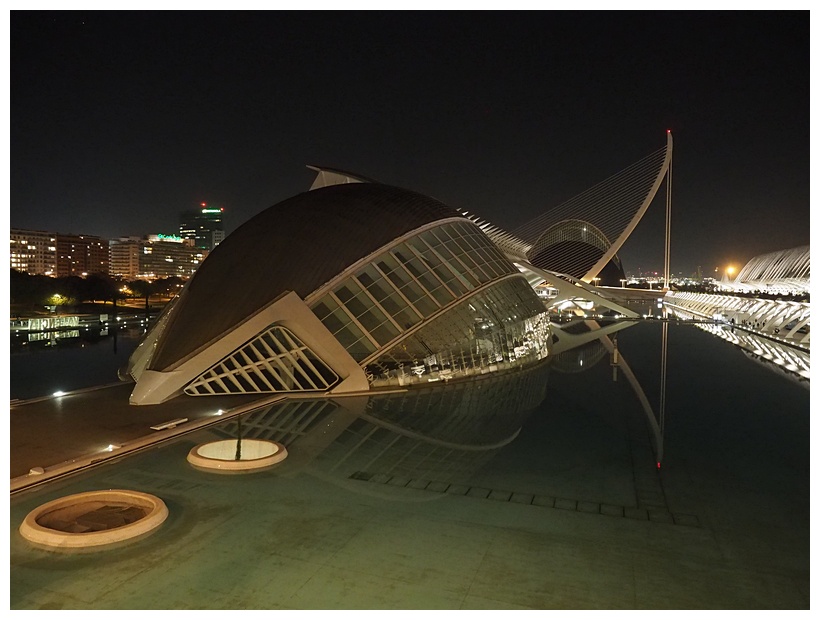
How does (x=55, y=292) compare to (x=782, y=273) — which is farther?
(x=782, y=273)

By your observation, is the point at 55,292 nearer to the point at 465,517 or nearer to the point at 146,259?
the point at 465,517

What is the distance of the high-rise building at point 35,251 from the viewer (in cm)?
13050

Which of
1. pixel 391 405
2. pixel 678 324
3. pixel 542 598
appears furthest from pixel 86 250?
pixel 542 598

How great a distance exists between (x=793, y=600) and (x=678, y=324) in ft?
142

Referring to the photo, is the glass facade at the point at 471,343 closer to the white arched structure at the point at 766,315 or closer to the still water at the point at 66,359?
the still water at the point at 66,359

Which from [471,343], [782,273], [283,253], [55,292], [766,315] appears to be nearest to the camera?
[283,253]

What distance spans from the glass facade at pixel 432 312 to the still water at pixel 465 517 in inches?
122

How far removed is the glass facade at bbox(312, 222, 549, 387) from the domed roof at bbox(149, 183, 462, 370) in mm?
746

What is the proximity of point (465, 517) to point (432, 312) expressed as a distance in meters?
11.8

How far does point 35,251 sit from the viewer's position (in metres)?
136

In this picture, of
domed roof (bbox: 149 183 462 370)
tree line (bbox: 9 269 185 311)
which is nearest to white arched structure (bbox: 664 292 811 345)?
domed roof (bbox: 149 183 462 370)

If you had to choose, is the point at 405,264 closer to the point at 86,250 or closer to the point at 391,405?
the point at 391,405

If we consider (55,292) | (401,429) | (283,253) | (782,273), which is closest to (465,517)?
(401,429)

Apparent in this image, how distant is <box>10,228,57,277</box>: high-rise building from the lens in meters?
130
